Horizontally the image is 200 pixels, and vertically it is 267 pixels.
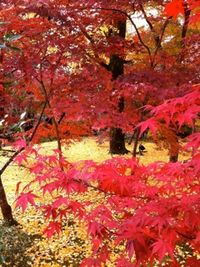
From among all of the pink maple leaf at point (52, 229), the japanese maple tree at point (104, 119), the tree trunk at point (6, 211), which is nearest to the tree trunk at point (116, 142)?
the japanese maple tree at point (104, 119)

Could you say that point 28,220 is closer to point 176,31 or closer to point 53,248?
point 53,248

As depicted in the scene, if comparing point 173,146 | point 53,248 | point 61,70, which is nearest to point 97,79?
point 61,70

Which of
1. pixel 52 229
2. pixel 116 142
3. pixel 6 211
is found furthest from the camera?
pixel 116 142

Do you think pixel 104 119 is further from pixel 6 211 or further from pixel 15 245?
pixel 15 245

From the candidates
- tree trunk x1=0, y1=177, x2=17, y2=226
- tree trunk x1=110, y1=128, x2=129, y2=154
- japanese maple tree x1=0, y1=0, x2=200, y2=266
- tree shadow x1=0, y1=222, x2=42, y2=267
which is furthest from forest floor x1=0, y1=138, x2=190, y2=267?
tree trunk x1=110, y1=128, x2=129, y2=154

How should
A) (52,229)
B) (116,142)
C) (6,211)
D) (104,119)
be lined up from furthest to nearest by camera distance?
(116,142), (104,119), (6,211), (52,229)

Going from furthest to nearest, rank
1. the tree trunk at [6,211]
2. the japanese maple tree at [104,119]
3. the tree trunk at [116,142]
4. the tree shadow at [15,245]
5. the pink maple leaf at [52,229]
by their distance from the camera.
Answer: the tree trunk at [116,142], the tree trunk at [6,211], the tree shadow at [15,245], the pink maple leaf at [52,229], the japanese maple tree at [104,119]

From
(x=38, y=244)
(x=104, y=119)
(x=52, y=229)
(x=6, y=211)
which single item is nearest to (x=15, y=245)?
(x=38, y=244)

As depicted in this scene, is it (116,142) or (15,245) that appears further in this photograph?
(116,142)

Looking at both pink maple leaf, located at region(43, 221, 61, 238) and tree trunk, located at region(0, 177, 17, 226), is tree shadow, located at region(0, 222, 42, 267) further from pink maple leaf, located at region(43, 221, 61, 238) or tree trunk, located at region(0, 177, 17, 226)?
pink maple leaf, located at region(43, 221, 61, 238)

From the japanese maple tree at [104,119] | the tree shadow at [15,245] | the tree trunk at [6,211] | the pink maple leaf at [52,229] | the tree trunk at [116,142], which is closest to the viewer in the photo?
the japanese maple tree at [104,119]

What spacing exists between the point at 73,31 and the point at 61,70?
50.4 inches

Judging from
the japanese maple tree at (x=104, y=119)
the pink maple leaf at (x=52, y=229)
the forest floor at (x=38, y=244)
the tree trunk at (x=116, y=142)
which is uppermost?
the japanese maple tree at (x=104, y=119)

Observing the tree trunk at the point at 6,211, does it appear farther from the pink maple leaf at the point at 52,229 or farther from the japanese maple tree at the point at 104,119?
the pink maple leaf at the point at 52,229
